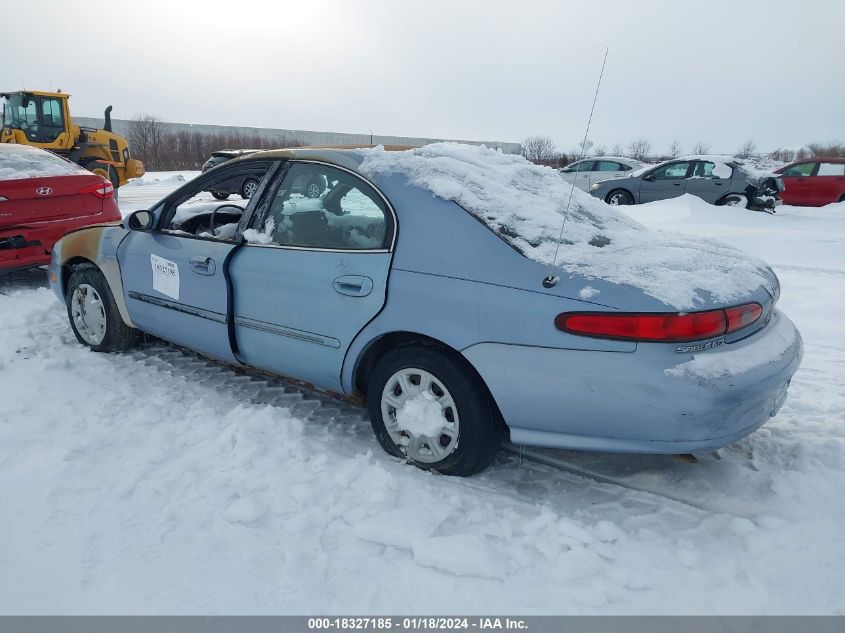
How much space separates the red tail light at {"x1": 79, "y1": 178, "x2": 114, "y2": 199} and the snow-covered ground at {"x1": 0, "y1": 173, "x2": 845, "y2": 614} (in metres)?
3.31

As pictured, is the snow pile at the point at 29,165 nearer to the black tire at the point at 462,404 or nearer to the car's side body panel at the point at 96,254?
the car's side body panel at the point at 96,254

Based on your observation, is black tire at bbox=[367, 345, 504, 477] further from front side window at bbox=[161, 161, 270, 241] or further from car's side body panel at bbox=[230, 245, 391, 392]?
front side window at bbox=[161, 161, 270, 241]

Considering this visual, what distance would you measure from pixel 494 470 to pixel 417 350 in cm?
74

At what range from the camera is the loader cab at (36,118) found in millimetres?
15781

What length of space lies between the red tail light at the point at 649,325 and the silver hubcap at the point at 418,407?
0.67m

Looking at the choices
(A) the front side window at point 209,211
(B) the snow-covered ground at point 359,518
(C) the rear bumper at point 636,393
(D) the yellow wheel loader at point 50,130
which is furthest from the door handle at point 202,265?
(D) the yellow wheel loader at point 50,130

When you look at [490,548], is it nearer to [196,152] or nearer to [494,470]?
[494,470]

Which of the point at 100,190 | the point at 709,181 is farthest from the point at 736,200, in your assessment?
the point at 100,190

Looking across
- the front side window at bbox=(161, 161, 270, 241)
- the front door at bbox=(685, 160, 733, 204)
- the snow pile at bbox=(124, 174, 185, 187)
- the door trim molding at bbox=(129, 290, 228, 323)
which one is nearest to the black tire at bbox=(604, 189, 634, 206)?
the front door at bbox=(685, 160, 733, 204)

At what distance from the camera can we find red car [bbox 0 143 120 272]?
570 cm

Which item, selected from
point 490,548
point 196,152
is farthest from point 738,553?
point 196,152

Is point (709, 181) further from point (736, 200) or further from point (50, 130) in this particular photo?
point (50, 130)

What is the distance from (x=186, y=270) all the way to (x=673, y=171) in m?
13.0

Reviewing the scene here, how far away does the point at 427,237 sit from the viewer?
2.76 m
